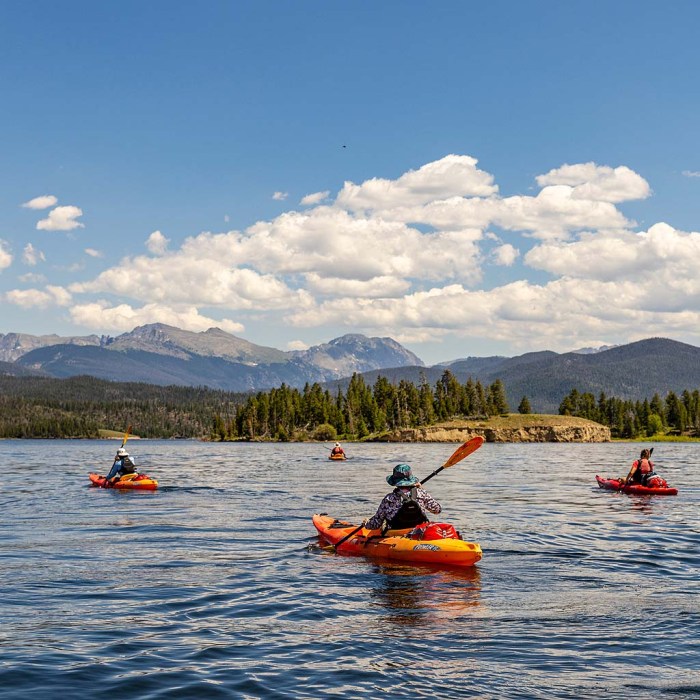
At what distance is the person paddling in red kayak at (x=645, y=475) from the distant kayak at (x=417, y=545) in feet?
88.2

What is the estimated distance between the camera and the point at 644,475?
46156 mm

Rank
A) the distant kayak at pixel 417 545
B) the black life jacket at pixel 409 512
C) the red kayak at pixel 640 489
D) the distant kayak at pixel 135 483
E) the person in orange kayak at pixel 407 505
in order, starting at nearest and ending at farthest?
the distant kayak at pixel 417 545
the person in orange kayak at pixel 407 505
the black life jacket at pixel 409 512
the red kayak at pixel 640 489
the distant kayak at pixel 135 483

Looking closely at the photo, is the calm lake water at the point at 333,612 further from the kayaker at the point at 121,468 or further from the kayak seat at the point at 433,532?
the kayaker at the point at 121,468

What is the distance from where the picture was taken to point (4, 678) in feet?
39.0

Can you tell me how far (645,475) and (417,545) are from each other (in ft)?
94.2

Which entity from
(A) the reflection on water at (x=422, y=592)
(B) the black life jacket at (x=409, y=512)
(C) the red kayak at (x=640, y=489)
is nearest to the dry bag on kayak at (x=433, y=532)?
(B) the black life jacket at (x=409, y=512)

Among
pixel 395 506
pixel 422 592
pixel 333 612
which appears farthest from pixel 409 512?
pixel 333 612

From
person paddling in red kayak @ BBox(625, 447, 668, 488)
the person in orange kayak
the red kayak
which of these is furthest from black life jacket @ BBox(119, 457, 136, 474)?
person paddling in red kayak @ BBox(625, 447, 668, 488)

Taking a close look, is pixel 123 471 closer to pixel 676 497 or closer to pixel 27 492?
pixel 27 492

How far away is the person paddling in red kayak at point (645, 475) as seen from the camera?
4534cm

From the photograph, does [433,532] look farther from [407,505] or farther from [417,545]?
[407,505]

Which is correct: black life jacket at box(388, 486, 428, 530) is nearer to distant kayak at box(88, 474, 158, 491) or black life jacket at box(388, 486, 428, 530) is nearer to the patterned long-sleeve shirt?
the patterned long-sleeve shirt

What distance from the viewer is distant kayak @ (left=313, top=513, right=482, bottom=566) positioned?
69.5 ft

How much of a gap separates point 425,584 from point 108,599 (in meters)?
7.55
